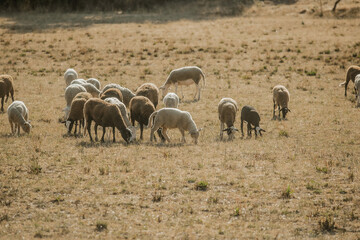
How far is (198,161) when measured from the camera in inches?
531

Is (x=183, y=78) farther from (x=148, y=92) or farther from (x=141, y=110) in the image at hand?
(x=141, y=110)

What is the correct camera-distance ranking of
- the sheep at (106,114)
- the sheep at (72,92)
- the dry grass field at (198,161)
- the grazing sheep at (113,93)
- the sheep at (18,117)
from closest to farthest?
the dry grass field at (198,161), the sheep at (106,114), the sheep at (18,117), the grazing sheep at (113,93), the sheep at (72,92)

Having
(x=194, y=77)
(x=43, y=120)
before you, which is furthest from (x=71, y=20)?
(x=43, y=120)

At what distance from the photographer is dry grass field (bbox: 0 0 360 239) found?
981cm

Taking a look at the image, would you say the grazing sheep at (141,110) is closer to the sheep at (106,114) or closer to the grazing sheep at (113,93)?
the sheep at (106,114)

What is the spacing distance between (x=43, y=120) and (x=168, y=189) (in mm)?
8498

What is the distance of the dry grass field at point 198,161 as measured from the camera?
32.2 ft

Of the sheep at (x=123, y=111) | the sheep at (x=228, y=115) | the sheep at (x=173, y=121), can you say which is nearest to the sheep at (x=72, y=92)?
the sheep at (x=123, y=111)

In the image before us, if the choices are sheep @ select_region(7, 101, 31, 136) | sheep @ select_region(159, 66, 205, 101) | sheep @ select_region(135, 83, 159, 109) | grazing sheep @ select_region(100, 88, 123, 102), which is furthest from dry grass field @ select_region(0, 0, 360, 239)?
grazing sheep @ select_region(100, 88, 123, 102)

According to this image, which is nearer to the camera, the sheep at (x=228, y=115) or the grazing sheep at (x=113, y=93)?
the sheep at (x=228, y=115)

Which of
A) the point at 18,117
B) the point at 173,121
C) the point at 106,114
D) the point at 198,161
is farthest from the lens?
the point at 18,117

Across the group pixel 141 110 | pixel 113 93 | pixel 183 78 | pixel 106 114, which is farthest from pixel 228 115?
pixel 183 78

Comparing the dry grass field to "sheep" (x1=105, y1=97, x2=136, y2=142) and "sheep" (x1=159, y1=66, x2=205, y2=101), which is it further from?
"sheep" (x1=159, y1=66, x2=205, y2=101)

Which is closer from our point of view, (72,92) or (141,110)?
(141,110)
